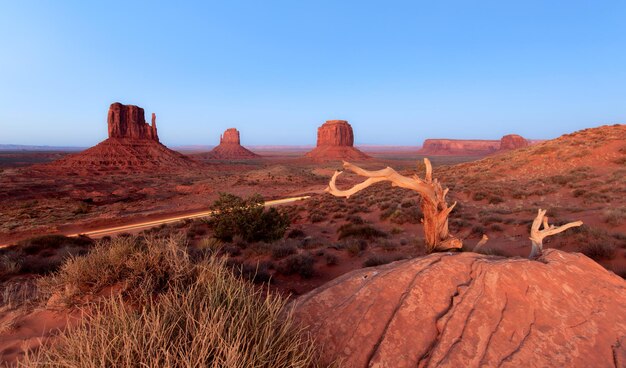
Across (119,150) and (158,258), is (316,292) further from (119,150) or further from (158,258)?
(119,150)

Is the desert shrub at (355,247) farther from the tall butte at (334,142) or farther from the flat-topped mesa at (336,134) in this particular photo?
the flat-topped mesa at (336,134)

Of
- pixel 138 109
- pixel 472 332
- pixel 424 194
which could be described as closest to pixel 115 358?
pixel 472 332

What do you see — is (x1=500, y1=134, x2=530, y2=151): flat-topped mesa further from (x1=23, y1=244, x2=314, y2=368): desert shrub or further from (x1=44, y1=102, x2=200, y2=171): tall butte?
(x1=23, y1=244, x2=314, y2=368): desert shrub

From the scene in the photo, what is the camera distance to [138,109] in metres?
75.9

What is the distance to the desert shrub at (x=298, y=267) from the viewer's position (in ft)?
25.3

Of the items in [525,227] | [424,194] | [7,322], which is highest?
[424,194]

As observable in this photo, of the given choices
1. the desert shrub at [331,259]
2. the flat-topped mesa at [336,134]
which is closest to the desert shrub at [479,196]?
the desert shrub at [331,259]

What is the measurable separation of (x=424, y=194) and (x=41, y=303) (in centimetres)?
592

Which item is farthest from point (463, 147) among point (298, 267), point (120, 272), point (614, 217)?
point (120, 272)

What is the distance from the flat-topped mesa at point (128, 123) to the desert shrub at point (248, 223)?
2838 inches

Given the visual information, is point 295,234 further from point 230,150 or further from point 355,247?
point 230,150

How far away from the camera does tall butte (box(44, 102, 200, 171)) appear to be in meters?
58.6

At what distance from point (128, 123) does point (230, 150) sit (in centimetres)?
5956

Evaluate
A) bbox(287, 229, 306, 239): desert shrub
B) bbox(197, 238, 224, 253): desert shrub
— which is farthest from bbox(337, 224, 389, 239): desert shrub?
bbox(197, 238, 224, 253): desert shrub
